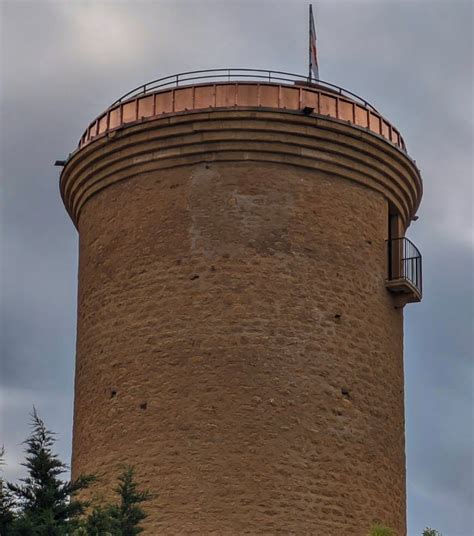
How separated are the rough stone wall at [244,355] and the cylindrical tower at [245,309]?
3 centimetres

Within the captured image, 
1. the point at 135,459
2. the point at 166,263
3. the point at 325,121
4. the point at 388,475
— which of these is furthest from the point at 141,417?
the point at 325,121

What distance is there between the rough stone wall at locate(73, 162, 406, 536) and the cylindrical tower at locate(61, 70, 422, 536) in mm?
27

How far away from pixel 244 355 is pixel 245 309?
76cm

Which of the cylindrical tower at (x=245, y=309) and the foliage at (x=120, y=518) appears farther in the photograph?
the cylindrical tower at (x=245, y=309)

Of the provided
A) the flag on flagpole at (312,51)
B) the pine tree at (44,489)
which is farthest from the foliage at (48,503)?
the flag on flagpole at (312,51)

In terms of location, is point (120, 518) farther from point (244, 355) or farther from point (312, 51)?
point (312, 51)

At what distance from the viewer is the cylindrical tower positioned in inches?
963

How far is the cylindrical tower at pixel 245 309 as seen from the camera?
24469mm

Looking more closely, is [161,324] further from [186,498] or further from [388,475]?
[388,475]

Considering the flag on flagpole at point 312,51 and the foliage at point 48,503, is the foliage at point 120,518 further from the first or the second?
the flag on flagpole at point 312,51

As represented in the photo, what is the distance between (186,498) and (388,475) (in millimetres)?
3625

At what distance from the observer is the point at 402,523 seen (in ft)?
85.6

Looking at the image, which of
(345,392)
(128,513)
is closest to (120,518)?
(128,513)

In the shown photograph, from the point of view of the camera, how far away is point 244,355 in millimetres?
24828
